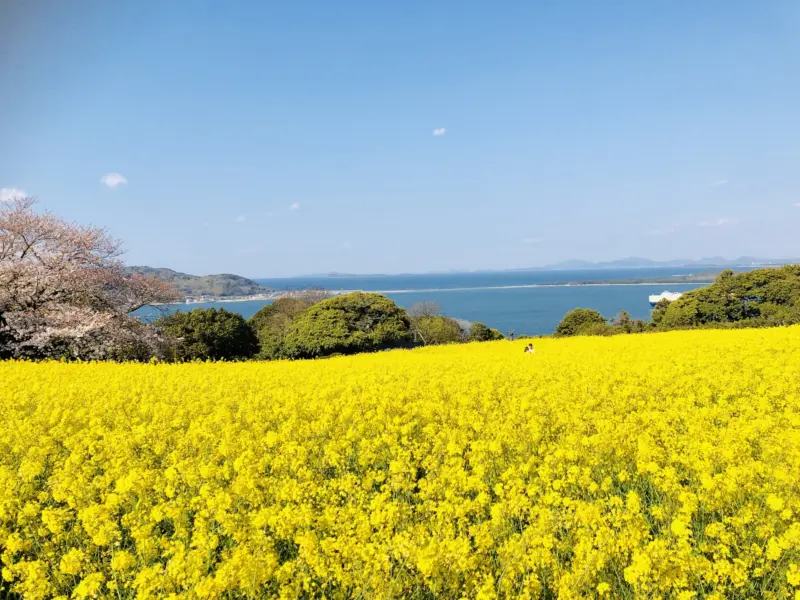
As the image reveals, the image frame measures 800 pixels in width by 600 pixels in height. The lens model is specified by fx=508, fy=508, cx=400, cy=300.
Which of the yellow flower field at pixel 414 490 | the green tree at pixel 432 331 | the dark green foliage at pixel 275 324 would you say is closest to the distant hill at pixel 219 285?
the dark green foliage at pixel 275 324

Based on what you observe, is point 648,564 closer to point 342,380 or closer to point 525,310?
point 342,380

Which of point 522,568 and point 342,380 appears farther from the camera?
point 342,380

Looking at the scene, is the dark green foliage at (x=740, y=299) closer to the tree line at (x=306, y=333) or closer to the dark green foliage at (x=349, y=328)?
the tree line at (x=306, y=333)

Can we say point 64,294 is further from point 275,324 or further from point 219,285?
point 219,285

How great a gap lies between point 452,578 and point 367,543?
588 mm

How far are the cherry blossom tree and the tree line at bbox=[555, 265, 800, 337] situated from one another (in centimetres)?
2431

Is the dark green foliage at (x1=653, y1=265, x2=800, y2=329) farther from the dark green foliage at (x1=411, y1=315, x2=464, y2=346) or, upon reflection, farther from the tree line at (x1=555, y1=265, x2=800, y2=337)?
the dark green foliage at (x1=411, y1=315, x2=464, y2=346)

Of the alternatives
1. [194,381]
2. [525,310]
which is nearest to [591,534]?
[194,381]

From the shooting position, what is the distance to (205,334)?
27375 mm

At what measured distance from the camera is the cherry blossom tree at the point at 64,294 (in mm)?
19234

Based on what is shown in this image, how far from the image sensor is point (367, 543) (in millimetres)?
3316

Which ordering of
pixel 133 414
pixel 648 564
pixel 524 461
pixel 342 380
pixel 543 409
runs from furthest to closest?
1. pixel 342 380
2. pixel 133 414
3. pixel 543 409
4. pixel 524 461
5. pixel 648 564

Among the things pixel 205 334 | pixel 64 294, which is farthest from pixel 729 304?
pixel 64 294

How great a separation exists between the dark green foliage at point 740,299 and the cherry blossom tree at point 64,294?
2842cm
